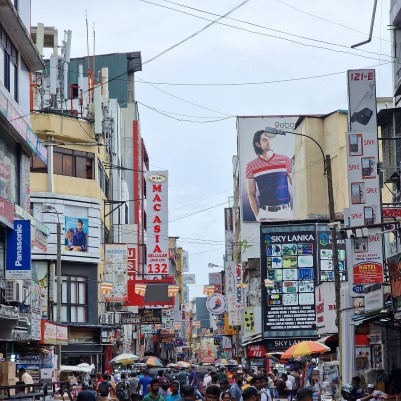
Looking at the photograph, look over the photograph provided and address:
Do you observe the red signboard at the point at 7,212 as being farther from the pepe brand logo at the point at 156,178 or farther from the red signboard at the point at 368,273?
the pepe brand logo at the point at 156,178

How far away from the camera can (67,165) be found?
6100 cm

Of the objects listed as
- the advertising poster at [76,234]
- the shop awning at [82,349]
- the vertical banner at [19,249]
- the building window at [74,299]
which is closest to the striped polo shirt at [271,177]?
the shop awning at [82,349]

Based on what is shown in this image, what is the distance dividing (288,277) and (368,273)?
3601 cm

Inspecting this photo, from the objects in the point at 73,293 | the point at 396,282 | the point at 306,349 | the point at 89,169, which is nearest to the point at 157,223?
the point at 89,169

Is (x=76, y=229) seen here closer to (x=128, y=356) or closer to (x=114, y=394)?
(x=128, y=356)

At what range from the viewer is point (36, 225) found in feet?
123

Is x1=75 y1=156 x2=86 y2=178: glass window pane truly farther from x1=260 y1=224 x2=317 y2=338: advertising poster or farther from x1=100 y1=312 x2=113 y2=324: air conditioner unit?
x1=260 y1=224 x2=317 y2=338: advertising poster

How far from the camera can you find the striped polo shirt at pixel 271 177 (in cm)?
10344

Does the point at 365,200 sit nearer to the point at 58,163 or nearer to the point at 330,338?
the point at 330,338

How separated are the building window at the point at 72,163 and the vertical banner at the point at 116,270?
4.34 m

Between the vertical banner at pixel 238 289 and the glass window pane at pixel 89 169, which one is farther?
the vertical banner at pixel 238 289

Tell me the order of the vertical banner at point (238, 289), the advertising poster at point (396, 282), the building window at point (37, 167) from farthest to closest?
the vertical banner at point (238, 289)
the building window at point (37, 167)
the advertising poster at point (396, 282)

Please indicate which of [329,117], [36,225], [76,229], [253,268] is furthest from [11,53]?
[253,268]

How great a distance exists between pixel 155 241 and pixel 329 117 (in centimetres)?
1789
